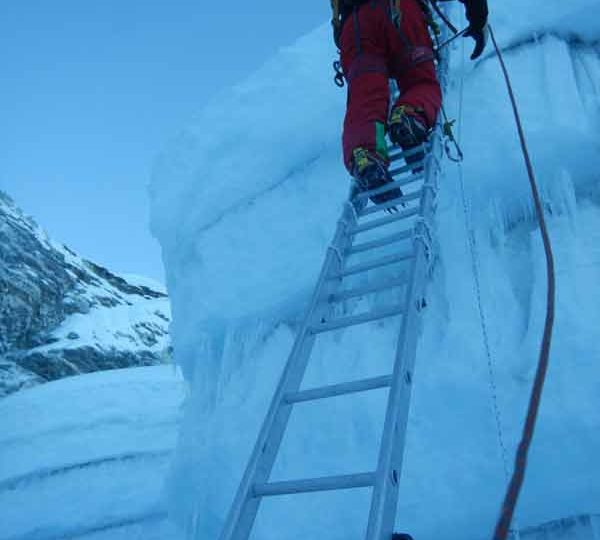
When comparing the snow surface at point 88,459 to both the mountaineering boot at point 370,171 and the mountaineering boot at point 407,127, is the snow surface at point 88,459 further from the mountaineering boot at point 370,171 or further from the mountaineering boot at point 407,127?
the mountaineering boot at point 407,127

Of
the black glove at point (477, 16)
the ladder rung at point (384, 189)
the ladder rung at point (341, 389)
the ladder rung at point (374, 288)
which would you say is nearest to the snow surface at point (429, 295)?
the black glove at point (477, 16)

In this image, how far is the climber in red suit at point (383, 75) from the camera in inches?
Answer: 93.0

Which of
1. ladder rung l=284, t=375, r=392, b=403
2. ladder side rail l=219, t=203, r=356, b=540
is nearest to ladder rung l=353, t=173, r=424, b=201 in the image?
ladder side rail l=219, t=203, r=356, b=540

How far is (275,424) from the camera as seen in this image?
140 centimetres

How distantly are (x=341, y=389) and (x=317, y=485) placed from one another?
0.92ft

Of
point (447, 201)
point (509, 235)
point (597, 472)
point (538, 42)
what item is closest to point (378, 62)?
point (447, 201)

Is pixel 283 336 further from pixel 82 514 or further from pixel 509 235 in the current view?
pixel 82 514

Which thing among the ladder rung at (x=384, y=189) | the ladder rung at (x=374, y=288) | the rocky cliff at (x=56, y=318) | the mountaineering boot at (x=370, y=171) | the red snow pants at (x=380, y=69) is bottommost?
the ladder rung at (x=374, y=288)

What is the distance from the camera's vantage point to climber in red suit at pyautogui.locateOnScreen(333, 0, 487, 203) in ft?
7.75

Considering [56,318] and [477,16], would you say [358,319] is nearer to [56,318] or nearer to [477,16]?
[477,16]

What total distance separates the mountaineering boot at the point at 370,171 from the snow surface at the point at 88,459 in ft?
11.4

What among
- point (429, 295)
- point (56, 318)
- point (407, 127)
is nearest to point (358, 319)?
point (407, 127)

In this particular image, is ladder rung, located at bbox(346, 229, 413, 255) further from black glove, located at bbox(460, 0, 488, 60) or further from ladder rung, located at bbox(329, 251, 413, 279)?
black glove, located at bbox(460, 0, 488, 60)

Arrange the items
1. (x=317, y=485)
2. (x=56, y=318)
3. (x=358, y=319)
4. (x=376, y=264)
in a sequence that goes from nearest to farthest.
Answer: (x=317, y=485)
(x=358, y=319)
(x=376, y=264)
(x=56, y=318)
